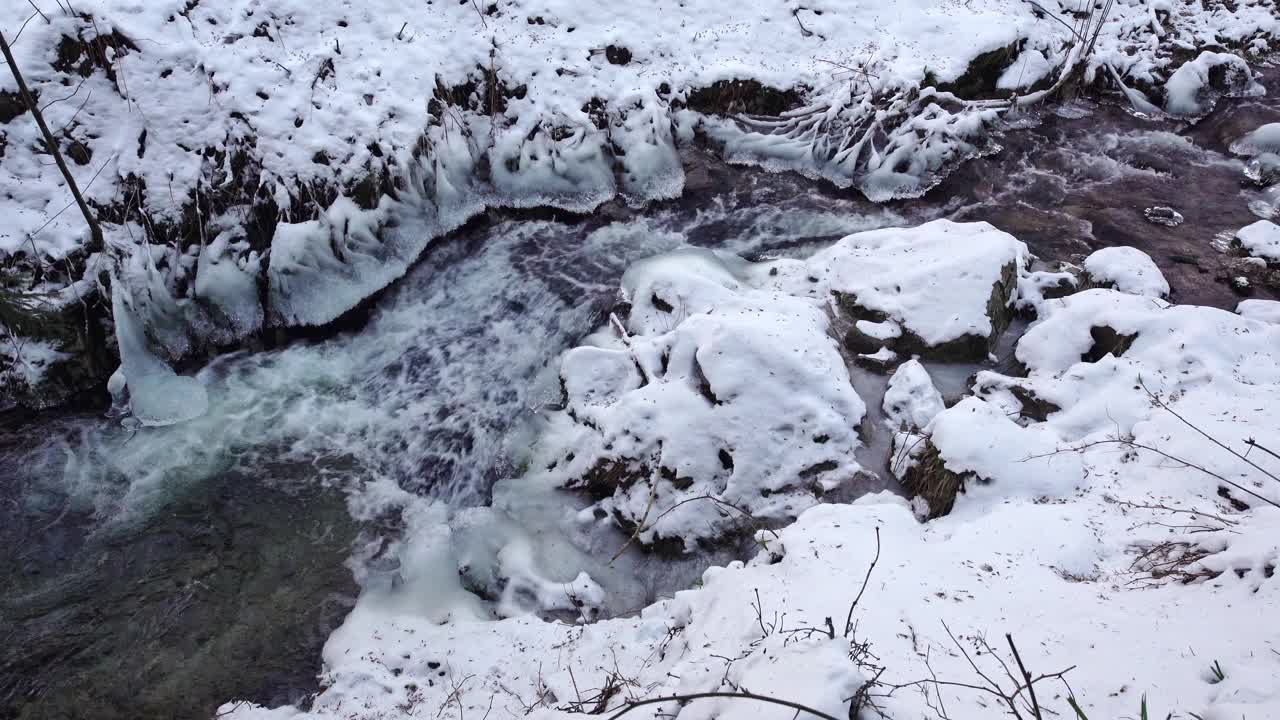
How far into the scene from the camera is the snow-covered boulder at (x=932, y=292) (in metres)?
5.88

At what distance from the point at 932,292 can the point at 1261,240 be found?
12.3ft

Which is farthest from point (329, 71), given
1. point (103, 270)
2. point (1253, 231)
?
point (1253, 231)

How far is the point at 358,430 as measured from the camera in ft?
19.3

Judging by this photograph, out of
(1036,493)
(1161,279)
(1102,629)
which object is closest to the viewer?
(1102,629)

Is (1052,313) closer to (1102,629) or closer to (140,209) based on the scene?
(1102,629)

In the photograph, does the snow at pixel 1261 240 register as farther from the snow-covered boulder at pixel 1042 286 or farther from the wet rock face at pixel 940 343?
the wet rock face at pixel 940 343

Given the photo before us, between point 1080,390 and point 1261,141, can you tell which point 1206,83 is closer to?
point 1261,141

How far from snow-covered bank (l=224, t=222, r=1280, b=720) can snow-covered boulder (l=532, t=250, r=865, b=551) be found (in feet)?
0.08

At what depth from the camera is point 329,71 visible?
7098 mm

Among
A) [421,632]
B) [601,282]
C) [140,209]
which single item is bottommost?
[421,632]

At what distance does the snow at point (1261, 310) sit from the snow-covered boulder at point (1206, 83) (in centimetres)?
407

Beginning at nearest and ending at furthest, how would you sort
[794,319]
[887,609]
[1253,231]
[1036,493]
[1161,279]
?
1. [887,609]
2. [1036,493]
3. [794,319]
4. [1161,279]
5. [1253,231]

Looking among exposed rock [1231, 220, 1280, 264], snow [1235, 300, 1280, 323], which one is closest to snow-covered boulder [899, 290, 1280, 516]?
snow [1235, 300, 1280, 323]

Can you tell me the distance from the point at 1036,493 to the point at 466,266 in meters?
5.33
